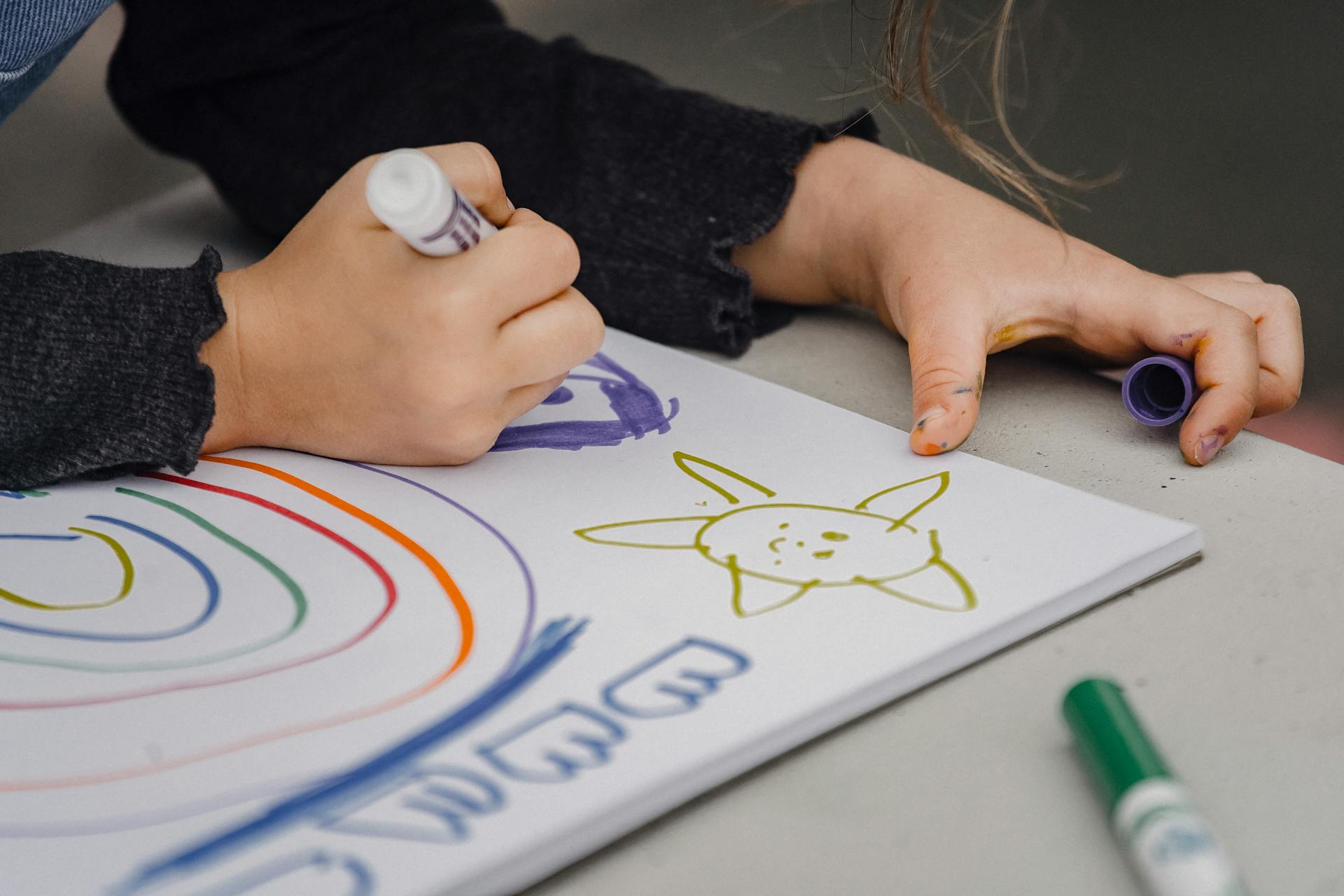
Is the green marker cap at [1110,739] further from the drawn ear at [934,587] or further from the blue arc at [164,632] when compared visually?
the blue arc at [164,632]

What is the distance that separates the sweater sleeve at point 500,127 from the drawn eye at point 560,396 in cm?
8

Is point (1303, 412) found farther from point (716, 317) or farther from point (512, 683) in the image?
point (512, 683)

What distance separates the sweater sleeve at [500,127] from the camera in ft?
1.70

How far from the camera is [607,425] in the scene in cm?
43

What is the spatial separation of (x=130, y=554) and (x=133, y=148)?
601 millimetres

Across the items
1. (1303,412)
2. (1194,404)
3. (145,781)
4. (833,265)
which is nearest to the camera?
(145,781)

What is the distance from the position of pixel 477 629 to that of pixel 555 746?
5 centimetres

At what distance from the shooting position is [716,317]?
0.51m

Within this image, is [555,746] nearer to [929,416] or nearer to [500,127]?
[929,416]

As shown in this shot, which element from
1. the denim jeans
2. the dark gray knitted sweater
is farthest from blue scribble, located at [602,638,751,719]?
the denim jeans

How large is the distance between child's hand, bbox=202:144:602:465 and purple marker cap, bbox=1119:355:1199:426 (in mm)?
211

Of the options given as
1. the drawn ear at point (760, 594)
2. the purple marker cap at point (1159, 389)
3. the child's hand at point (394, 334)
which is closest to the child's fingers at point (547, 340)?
the child's hand at point (394, 334)

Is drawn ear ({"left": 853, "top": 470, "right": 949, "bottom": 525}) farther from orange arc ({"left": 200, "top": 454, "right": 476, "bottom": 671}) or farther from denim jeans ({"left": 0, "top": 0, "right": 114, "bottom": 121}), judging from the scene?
denim jeans ({"left": 0, "top": 0, "right": 114, "bottom": 121})

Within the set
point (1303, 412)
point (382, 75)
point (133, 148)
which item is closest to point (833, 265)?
point (382, 75)
